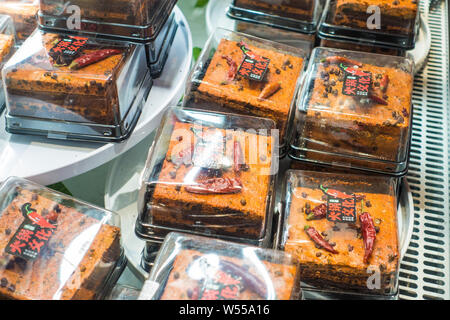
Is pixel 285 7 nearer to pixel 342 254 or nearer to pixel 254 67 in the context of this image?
pixel 254 67

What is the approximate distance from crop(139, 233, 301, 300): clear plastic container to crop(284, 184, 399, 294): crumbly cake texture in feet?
0.52

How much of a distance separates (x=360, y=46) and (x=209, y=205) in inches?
54.1

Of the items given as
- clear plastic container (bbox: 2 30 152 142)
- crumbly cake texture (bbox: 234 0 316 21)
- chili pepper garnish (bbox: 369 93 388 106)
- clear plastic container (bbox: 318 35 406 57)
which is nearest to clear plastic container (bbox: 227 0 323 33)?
crumbly cake texture (bbox: 234 0 316 21)

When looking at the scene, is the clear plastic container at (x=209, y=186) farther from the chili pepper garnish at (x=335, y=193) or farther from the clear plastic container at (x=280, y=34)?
the clear plastic container at (x=280, y=34)

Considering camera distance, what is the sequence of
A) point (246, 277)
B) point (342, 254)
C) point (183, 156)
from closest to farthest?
point (246, 277) → point (342, 254) → point (183, 156)

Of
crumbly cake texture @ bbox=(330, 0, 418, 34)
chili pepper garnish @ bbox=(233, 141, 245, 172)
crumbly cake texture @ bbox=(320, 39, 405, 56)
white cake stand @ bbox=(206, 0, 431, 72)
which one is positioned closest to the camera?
chili pepper garnish @ bbox=(233, 141, 245, 172)

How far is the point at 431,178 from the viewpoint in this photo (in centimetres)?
222

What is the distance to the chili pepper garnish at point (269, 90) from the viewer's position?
82.2 inches

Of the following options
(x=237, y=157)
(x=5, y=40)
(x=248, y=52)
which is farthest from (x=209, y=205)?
(x=5, y=40)

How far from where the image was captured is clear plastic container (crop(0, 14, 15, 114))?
6.86 feet

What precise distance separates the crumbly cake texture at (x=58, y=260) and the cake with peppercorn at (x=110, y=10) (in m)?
0.77

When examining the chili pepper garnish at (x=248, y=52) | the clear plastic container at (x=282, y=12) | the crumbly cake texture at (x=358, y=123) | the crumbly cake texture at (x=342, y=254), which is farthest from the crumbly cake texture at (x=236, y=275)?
the clear plastic container at (x=282, y=12)

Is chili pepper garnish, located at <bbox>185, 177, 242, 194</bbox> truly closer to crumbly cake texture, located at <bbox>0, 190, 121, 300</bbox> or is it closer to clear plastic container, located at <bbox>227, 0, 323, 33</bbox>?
crumbly cake texture, located at <bbox>0, 190, 121, 300</bbox>
